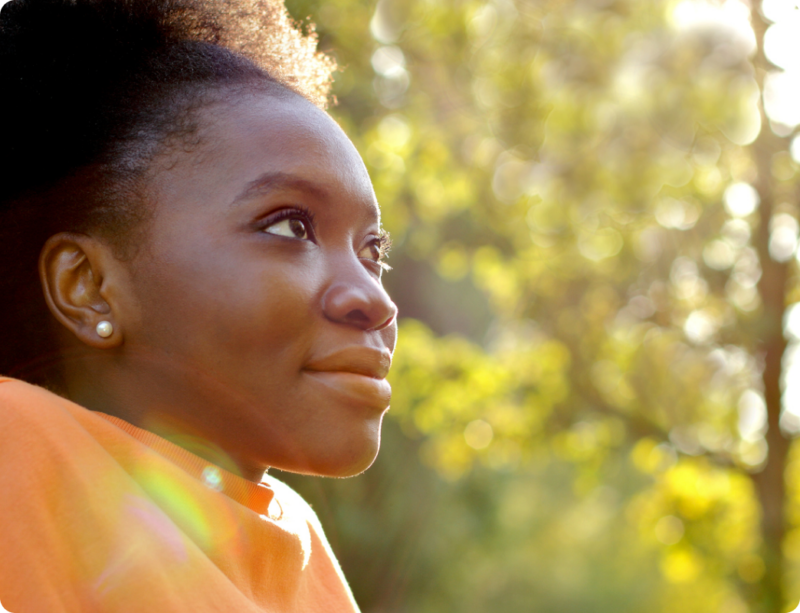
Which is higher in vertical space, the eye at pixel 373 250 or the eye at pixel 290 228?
the eye at pixel 290 228

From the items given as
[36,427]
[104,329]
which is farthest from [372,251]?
[36,427]

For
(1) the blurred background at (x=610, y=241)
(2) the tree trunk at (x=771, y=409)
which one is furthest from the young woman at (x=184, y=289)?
(2) the tree trunk at (x=771, y=409)

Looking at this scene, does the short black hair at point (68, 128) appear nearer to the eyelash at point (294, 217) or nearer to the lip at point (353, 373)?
the eyelash at point (294, 217)

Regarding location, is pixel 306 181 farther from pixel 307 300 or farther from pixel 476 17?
pixel 476 17

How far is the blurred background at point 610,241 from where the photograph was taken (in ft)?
21.5

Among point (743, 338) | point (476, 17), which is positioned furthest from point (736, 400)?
point (476, 17)

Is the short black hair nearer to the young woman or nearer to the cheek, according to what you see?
the young woman

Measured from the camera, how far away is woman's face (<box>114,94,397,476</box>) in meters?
1.26

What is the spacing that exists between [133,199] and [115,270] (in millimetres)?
135

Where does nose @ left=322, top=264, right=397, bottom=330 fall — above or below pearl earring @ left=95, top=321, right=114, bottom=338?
above

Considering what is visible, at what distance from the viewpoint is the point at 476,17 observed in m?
6.57

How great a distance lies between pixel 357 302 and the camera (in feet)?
4.26

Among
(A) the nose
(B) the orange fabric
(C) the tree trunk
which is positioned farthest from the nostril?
(C) the tree trunk

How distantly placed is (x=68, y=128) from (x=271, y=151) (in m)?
0.40
